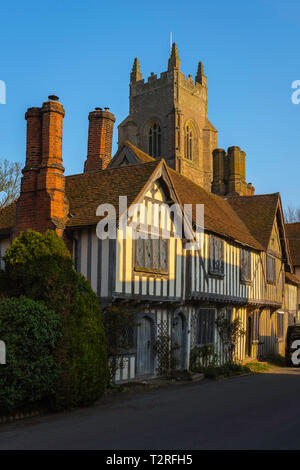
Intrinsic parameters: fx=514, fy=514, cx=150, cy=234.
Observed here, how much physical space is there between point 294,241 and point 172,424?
29698mm

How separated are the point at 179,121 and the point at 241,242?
1475 inches

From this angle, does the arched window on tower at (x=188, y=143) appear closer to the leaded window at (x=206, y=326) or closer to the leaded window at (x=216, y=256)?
the leaded window at (x=216, y=256)

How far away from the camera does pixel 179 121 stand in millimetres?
55062

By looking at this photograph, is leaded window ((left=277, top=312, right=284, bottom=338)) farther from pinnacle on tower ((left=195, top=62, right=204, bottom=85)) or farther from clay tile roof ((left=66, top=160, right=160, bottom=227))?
pinnacle on tower ((left=195, top=62, right=204, bottom=85))

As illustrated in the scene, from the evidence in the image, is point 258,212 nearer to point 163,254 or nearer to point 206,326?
point 206,326

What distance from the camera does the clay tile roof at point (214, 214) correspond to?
17.8 m

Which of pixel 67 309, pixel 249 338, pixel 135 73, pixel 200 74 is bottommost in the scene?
pixel 249 338

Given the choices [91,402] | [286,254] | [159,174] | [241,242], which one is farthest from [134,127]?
[91,402]

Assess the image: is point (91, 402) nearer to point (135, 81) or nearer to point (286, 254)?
point (286, 254)

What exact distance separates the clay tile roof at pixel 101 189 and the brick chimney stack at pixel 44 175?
1.62 feet

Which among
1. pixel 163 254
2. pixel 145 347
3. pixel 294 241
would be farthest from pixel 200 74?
pixel 145 347

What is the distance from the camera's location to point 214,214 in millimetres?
19859

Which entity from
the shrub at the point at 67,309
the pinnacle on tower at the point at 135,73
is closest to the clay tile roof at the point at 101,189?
the shrub at the point at 67,309

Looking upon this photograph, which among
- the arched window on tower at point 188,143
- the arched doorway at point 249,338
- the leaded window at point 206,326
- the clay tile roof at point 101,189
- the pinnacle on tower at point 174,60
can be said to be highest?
the pinnacle on tower at point 174,60
